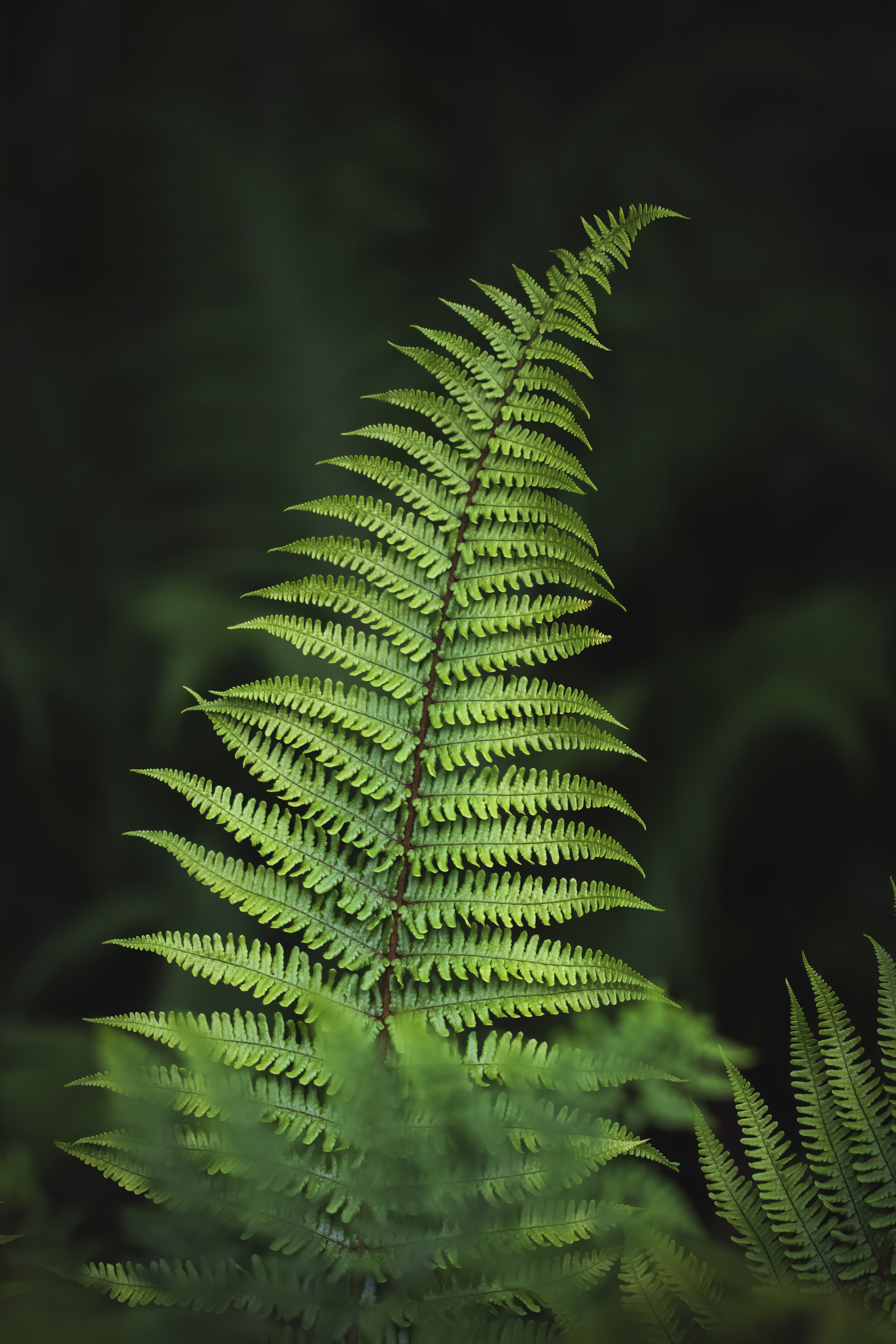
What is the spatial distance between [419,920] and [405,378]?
224 cm

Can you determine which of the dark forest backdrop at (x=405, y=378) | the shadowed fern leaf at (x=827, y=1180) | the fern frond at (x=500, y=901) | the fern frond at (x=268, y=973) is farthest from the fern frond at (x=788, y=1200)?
the dark forest backdrop at (x=405, y=378)

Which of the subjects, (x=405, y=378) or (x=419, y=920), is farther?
(x=405, y=378)

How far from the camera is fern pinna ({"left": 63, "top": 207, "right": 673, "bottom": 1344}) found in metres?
0.58

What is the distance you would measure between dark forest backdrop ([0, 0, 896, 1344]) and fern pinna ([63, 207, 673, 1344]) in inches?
43.9

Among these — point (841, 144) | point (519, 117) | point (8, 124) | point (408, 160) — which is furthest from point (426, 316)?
point (8, 124)

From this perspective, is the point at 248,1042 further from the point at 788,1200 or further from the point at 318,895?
the point at 788,1200

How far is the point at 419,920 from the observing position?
693mm

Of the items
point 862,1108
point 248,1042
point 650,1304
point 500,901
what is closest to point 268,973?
point 248,1042

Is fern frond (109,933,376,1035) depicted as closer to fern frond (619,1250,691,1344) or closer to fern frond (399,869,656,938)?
fern frond (399,869,656,938)

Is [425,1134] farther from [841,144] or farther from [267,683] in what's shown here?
[841,144]

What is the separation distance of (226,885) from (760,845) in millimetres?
1627

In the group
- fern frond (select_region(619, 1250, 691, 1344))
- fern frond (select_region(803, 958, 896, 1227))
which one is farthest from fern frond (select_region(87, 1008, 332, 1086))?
fern frond (select_region(803, 958, 896, 1227))

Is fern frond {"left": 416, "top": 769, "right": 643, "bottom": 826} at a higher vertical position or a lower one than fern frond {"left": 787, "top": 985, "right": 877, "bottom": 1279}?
higher

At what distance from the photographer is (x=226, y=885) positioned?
702 mm
